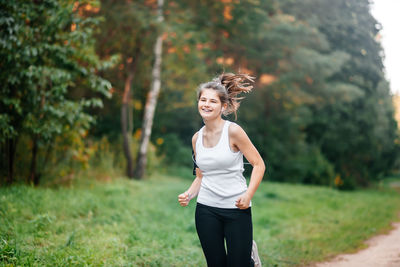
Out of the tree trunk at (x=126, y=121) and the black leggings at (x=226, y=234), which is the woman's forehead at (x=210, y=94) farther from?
the tree trunk at (x=126, y=121)

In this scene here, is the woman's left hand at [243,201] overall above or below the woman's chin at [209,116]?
below

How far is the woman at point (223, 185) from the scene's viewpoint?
307 centimetres

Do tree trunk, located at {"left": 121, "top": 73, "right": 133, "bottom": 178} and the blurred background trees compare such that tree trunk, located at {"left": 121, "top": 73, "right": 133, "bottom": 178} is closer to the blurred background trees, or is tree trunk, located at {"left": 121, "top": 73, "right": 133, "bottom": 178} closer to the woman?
the blurred background trees

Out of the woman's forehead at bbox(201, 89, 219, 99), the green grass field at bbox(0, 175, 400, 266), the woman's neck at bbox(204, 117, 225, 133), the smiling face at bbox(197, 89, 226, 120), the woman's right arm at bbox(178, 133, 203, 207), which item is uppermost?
the woman's forehead at bbox(201, 89, 219, 99)

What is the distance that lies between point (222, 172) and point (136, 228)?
3.46 m

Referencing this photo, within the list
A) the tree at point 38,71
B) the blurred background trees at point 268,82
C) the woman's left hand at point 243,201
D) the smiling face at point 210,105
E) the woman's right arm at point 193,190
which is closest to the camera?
the woman's left hand at point 243,201

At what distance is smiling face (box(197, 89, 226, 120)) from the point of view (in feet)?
10.4

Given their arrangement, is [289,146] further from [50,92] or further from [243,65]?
[50,92]

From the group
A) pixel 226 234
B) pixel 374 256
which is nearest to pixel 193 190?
pixel 226 234

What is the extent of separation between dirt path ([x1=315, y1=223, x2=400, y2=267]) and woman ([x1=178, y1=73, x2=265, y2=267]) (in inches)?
112

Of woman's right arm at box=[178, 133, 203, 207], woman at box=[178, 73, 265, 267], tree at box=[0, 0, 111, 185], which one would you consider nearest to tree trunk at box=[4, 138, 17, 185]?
tree at box=[0, 0, 111, 185]

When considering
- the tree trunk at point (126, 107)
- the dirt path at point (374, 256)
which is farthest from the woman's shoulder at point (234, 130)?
the tree trunk at point (126, 107)

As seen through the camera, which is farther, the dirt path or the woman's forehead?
the dirt path

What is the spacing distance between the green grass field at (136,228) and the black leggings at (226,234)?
1629 millimetres
